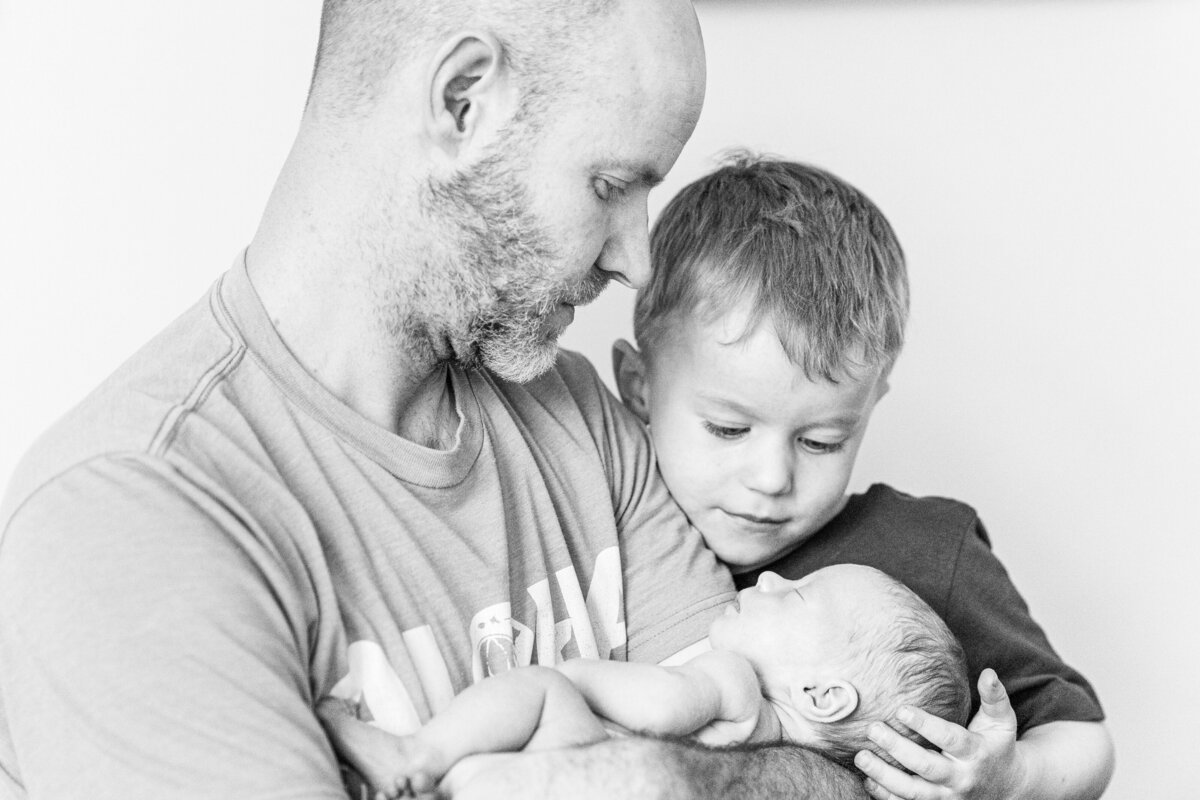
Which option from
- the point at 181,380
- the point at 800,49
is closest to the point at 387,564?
the point at 181,380

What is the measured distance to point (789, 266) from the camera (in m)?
1.93

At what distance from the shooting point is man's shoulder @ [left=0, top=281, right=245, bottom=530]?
4.28 feet

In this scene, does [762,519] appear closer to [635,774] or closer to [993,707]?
[993,707]

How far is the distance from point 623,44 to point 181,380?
671 mm

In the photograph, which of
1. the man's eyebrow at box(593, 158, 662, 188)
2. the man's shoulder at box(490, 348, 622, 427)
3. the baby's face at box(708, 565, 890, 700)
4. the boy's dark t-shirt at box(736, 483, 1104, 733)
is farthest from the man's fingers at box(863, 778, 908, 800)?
the man's eyebrow at box(593, 158, 662, 188)

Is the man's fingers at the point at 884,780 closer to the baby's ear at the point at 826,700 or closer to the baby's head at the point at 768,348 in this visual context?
the baby's ear at the point at 826,700

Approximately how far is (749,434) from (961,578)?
1.31ft

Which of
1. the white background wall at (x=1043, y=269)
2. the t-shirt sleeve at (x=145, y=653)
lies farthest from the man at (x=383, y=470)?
the white background wall at (x=1043, y=269)

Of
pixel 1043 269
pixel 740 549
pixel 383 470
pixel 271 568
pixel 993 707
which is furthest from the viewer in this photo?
pixel 1043 269

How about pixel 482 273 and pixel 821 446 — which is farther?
pixel 821 446

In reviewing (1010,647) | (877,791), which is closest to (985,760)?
(877,791)

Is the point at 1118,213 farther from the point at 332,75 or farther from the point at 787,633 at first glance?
the point at 332,75

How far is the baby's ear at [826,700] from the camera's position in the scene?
1.77 m

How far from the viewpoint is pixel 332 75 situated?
5.42 feet
